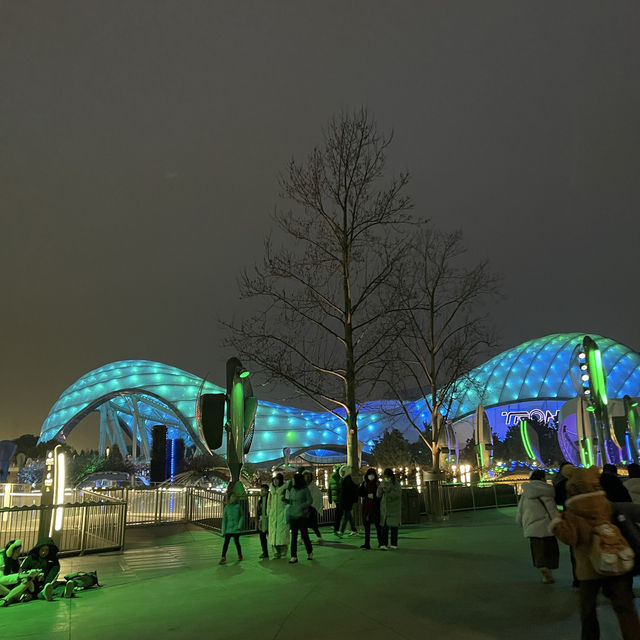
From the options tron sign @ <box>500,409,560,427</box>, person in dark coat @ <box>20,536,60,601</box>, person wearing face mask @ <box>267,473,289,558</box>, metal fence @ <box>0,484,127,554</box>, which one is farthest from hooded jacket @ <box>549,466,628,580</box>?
tron sign @ <box>500,409,560,427</box>

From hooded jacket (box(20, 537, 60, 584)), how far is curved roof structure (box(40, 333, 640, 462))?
54.9 m

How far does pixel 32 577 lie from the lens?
7539 millimetres

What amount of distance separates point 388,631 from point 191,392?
6265 centimetres

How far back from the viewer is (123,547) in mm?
12375

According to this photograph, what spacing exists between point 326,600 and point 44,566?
3738mm

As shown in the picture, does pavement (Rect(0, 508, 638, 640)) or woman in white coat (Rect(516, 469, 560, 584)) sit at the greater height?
woman in white coat (Rect(516, 469, 560, 584))

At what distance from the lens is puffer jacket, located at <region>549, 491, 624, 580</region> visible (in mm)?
4332

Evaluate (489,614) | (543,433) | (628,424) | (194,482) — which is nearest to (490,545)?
(489,614)

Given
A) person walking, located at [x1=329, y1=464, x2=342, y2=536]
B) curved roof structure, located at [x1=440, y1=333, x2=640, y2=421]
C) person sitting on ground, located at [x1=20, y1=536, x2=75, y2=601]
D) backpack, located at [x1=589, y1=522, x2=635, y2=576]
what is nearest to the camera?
backpack, located at [x1=589, y1=522, x2=635, y2=576]

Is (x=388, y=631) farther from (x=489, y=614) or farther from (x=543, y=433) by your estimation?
(x=543, y=433)

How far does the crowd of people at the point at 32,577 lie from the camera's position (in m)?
7.41

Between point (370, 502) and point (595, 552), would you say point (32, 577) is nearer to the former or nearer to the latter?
point (370, 502)

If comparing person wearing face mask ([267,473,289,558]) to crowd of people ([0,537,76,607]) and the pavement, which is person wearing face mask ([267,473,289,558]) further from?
crowd of people ([0,537,76,607])

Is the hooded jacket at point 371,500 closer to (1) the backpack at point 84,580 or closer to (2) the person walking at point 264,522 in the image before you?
(2) the person walking at point 264,522
